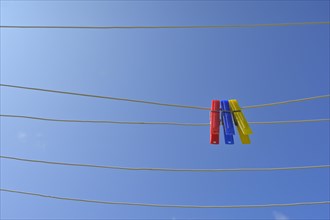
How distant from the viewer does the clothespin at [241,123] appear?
5.79 meters

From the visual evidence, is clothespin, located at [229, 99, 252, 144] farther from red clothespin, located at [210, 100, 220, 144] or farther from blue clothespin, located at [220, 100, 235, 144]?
red clothespin, located at [210, 100, 220, 144]

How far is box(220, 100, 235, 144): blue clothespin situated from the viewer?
19.0ft

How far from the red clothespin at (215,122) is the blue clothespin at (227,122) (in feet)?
0.32

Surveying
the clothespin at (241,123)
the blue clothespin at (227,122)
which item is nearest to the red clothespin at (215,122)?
the blue clothespin at (227,122)

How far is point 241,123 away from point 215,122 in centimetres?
44

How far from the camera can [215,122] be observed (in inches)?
230

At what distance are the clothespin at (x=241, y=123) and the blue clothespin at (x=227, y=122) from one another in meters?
0.09

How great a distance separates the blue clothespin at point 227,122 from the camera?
5.79m

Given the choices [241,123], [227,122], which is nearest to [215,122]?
[227,122]

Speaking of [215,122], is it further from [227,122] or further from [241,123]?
[241,123]

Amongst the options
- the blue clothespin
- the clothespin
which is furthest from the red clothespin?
the clothespin

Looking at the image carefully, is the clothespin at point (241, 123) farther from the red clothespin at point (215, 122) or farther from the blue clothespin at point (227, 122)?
the red clothespin at point (215, 122)

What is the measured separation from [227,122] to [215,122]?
0.21m

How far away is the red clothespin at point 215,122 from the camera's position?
226 inches
